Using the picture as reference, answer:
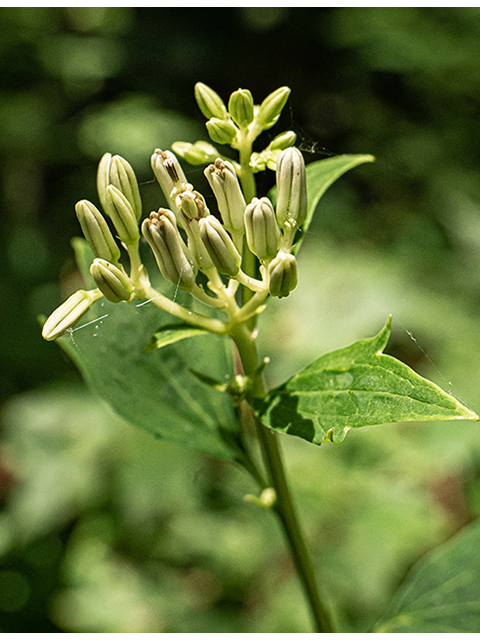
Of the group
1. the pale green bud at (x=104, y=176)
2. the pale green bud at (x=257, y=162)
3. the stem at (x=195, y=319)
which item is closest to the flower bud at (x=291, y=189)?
the pale green bud at (x=257, y=162)

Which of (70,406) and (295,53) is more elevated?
(295,53)

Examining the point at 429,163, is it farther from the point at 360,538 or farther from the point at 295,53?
the point at 360,538

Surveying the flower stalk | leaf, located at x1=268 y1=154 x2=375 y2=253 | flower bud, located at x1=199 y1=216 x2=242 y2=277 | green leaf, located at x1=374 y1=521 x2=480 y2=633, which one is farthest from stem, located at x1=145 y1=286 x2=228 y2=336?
green leaf, located at x1=374 y1=521 x2=480 y2=633

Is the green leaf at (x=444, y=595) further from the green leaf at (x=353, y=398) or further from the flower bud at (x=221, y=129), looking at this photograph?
the flower bud at (x=221, y=129)

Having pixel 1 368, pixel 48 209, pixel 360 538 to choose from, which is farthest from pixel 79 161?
pixel 360 538

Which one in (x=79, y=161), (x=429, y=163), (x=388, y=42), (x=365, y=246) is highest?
(x=388, y=42)
